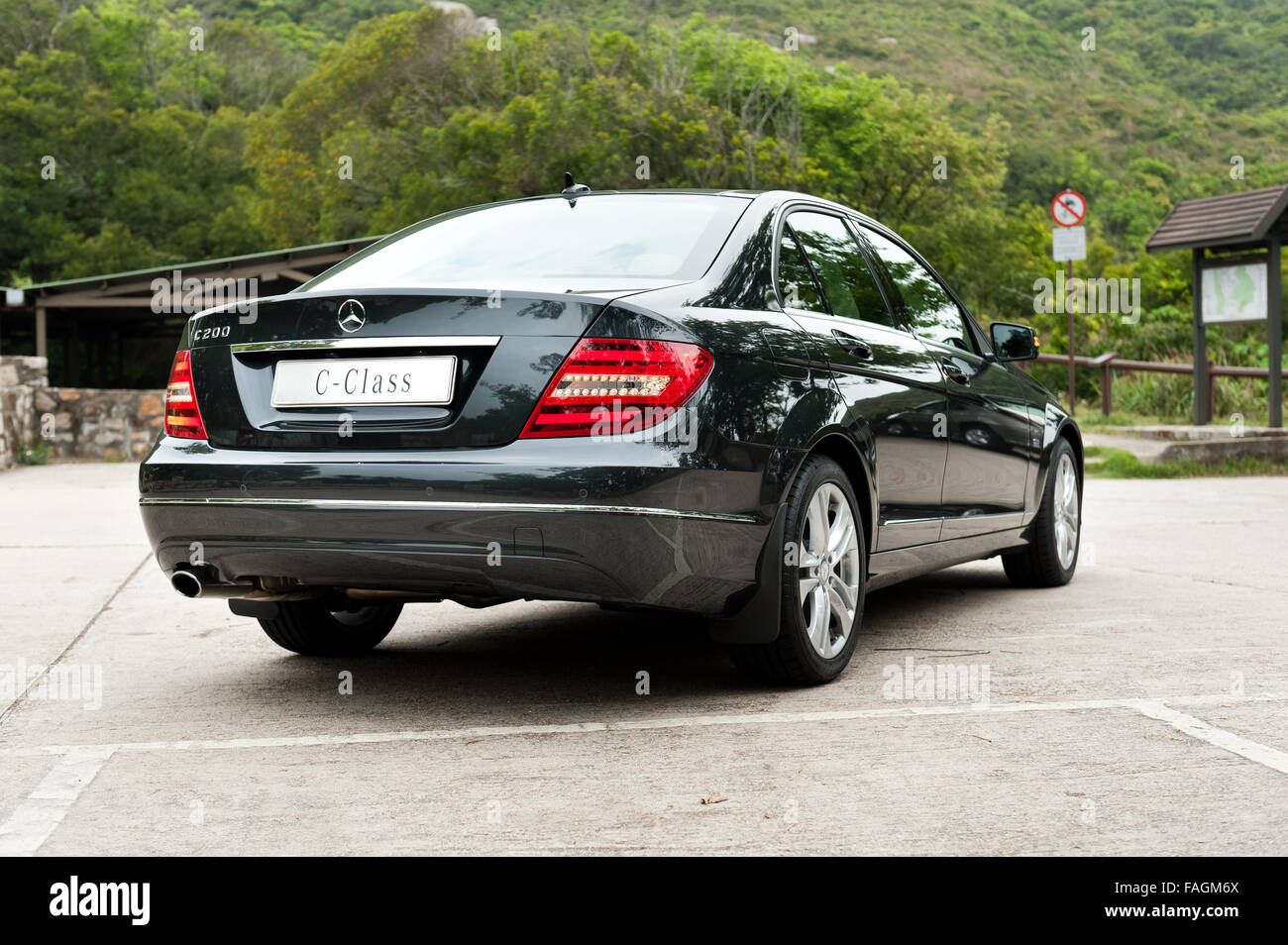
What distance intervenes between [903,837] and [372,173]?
47.0 metres

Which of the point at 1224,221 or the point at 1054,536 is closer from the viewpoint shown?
the point at 1054,536

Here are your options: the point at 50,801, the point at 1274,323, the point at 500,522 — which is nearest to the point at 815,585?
the point at 500,522

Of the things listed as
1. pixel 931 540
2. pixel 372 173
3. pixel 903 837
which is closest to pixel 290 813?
pixel 903 837

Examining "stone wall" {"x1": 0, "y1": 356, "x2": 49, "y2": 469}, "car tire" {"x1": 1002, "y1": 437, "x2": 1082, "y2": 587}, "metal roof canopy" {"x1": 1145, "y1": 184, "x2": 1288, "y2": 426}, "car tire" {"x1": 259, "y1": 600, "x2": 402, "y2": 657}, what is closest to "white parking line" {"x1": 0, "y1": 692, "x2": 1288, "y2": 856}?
"car tire" {"x1": 259, "y1": 600, "x2": 402, "y2": 657}

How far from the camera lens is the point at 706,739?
12.8 feet

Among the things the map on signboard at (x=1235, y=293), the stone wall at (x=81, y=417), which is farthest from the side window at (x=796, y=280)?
the stone wall at (x=81, y=417)

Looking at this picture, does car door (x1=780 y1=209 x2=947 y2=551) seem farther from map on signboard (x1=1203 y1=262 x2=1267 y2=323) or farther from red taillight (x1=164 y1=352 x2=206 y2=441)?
map on signboard (x1=1203 y1=262 x2=1267 y2=323)

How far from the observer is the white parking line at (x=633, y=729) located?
3.58 m

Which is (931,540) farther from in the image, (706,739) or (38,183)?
(38,183)

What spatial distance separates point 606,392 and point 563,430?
153 millimetres

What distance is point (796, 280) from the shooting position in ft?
15.4

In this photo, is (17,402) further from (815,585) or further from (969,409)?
(815,585)

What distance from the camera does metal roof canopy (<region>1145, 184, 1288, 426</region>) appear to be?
53.0ft

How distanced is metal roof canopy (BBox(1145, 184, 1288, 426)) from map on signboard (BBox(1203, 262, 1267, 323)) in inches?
2.8
